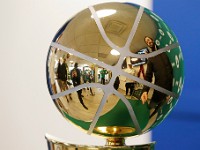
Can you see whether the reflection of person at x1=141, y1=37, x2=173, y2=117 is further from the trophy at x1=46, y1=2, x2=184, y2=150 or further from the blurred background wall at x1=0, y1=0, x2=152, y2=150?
the blurred background wall at x1=0, y1=0, x2=152, y2=150

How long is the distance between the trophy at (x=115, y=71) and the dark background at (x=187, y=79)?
657 mm

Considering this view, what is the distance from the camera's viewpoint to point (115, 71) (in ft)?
2.07

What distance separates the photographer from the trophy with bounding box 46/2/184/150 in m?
0.64

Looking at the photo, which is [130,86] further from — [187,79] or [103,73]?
[187,79]

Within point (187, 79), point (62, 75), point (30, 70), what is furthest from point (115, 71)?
point (30, 70)

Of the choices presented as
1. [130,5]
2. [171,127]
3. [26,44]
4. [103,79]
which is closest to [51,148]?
[103,79]

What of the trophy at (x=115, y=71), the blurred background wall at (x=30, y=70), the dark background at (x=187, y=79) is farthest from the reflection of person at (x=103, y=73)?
the blurred background wall at (x=30, y=70)

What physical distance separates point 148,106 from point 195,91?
0.71 metres

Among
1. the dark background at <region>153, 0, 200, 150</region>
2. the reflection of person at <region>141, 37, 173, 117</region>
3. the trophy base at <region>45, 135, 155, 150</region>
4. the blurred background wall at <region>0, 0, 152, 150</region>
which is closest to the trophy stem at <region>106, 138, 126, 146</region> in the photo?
the trophy base at <region>45, 135, 155, 150</region>

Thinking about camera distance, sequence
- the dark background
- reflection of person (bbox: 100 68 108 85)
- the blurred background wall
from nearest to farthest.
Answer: reflection of person (bbox: 100 68 108 85) → the dark background → the blurred background wall

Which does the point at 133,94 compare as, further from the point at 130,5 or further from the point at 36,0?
the point at 36,0

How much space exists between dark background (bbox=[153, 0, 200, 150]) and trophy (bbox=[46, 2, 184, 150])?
0.66 metres

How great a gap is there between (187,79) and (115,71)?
2.52 ft

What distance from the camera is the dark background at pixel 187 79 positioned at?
1.34 m
